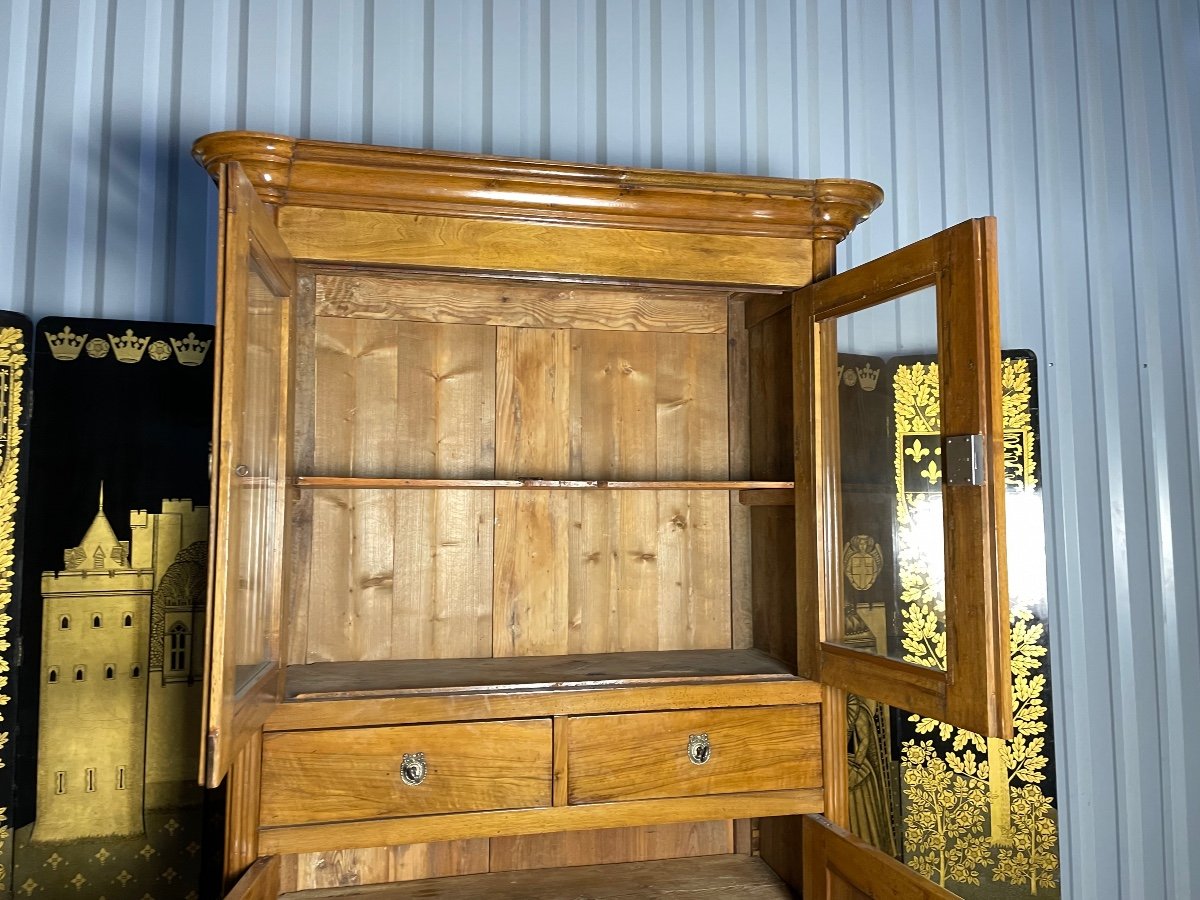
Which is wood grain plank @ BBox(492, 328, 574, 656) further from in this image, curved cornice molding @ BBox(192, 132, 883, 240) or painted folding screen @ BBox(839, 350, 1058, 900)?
painted folding screen @ BBox(839, 350, 1058, 900)

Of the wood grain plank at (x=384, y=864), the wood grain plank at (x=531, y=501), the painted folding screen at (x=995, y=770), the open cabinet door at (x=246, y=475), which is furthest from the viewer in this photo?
the painted folding screen at (x=995, y=770)

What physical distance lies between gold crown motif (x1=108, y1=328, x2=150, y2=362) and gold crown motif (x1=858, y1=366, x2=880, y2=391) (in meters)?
1.35

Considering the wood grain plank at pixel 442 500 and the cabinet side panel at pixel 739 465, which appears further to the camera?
the cabinet side panel at pixel 739 465

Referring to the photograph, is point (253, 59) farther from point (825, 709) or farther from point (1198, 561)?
point (1198, 561)

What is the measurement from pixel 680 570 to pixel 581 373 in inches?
19.2

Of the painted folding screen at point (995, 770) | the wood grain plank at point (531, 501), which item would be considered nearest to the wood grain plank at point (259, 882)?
the wood grain plank at point (531, 501)

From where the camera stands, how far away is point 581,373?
6.32ft

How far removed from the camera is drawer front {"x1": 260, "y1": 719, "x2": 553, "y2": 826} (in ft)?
4.76

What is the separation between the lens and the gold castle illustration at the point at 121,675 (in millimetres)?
1616

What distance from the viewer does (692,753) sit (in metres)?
1.59

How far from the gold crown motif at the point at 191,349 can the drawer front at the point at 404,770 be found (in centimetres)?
75

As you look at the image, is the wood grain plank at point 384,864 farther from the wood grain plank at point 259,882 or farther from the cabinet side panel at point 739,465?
the cabinet side panel at point 739,465

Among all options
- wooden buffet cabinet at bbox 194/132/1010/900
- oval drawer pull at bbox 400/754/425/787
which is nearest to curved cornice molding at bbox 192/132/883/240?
wooden buffet cabinet at bbox 194/132/1010/900

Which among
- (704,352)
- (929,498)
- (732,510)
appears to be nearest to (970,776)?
(732,510)
